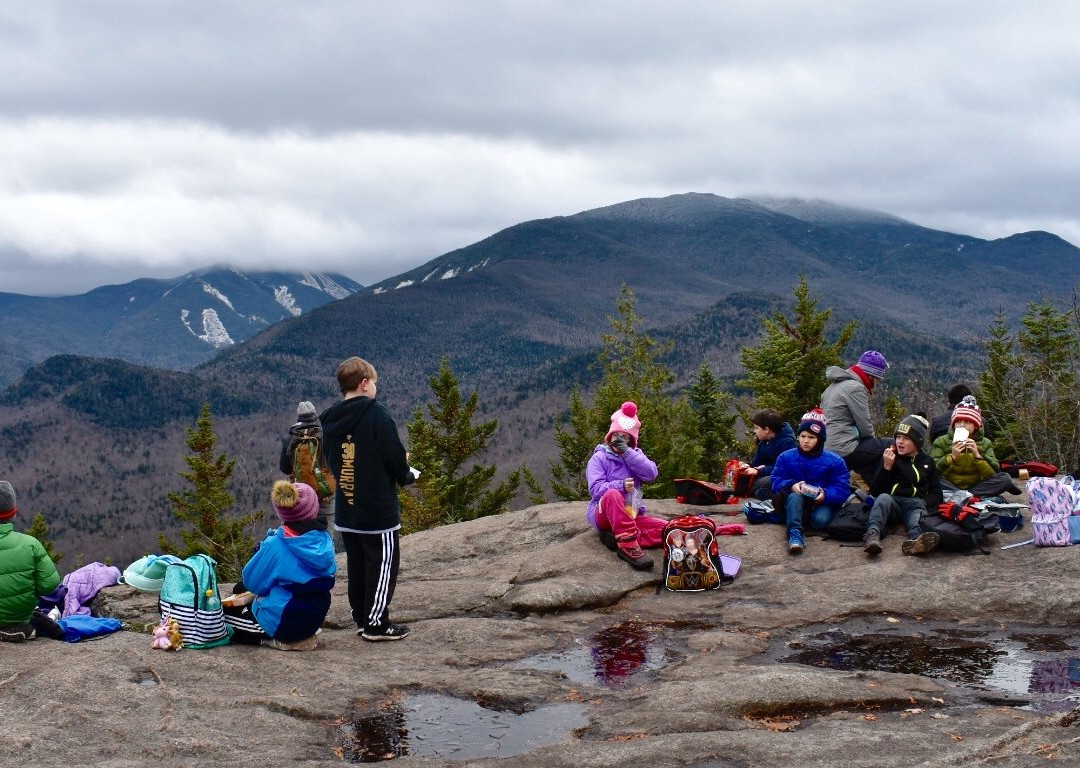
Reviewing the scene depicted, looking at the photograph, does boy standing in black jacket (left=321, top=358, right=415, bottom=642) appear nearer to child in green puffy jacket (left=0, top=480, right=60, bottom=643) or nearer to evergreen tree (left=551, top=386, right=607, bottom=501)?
child in green puffy jacket (left=0, top=480, right=60, bottom=643)

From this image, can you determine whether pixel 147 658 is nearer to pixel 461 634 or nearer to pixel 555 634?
pixel 461 634

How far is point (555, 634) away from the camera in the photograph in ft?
29.8

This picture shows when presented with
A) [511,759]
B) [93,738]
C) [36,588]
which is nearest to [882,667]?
[511,759]

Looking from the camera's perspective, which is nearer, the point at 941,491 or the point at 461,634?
the point at 461,634

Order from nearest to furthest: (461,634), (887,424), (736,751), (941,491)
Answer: (736,751) < (461,634) < (941,491) < (887,424)

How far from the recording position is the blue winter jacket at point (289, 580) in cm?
784

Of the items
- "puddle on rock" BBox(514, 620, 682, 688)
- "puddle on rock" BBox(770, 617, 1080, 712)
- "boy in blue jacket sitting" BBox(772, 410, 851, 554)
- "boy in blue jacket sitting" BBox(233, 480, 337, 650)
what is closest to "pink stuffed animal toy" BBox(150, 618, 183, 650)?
"boy in blue jacket sitting" BBox(233, 480, 337, 650)

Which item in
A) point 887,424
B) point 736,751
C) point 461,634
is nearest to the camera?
point 736,751

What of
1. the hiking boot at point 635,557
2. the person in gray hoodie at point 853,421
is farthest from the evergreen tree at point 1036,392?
the hiking boot at point 635,557

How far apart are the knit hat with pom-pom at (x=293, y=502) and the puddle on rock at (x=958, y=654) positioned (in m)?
4.44

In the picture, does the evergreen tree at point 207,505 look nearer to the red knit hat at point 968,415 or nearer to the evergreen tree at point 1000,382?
the evergreen tree at point 1000,382

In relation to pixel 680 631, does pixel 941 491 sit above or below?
above

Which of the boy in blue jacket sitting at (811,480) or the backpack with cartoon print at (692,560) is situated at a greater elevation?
the boy in blue jacket sitting at (811,480)

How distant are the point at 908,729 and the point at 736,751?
123cm
